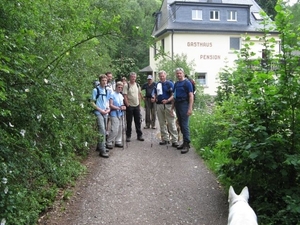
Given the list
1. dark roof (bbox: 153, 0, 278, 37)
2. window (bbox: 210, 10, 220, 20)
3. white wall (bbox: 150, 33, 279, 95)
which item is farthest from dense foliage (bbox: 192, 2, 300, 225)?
window (bbox: 210, 10, 220, 20)

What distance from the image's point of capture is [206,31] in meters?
32.0

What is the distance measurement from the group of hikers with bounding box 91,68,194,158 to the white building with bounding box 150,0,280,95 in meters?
20.3

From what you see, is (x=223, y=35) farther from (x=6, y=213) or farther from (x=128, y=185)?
(x=6, y=213)

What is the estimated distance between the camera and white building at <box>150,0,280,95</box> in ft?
105

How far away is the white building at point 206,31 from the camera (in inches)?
1254

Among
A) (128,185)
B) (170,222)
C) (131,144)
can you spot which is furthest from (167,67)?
(170,222)

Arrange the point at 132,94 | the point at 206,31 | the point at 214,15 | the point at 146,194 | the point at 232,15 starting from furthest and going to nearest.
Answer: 1. the point at 232,15
2. the point at 214,15
3. the point at 206,31
4. the point at 132,94
5. the point at 146,194

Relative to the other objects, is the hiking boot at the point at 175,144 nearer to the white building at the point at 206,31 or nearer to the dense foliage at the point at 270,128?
the dense foliage at the point at 270,128

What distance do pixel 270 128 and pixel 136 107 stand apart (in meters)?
6.11

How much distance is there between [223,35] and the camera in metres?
32.5

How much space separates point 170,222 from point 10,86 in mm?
3088

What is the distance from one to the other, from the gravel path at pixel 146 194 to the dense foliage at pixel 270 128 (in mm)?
788

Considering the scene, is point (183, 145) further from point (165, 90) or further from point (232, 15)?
point (232, 15)

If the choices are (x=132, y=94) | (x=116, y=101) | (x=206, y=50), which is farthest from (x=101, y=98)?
(x=206, y=50)
